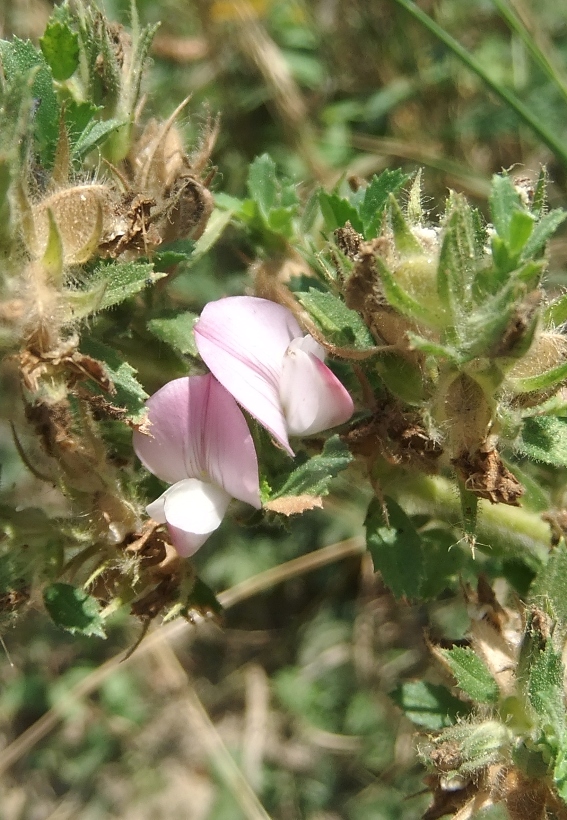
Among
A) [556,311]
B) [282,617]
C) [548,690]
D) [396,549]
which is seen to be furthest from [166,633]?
[556,311]

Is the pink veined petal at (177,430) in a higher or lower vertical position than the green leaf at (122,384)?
lower

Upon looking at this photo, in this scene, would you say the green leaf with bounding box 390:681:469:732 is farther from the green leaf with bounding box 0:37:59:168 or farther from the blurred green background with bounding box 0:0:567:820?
the blurred green background with bounding box 0:0:567:820

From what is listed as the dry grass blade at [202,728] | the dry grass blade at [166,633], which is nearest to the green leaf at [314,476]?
the dry grass blade at [166,633]

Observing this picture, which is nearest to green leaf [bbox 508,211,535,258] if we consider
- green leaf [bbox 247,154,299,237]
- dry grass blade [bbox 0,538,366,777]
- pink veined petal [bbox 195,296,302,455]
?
pink veined petal [bbox 195,296,302,455]

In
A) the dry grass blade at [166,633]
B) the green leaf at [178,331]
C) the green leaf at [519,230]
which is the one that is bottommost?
the dry grass blade at [166,633]

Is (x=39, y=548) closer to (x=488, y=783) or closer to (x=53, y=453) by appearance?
(x=53, y=453)

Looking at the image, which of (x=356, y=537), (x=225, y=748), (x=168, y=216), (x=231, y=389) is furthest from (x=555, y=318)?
(x=225, y=748)

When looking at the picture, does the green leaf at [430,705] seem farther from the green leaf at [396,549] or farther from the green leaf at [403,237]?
the green leaf at [403,237]
